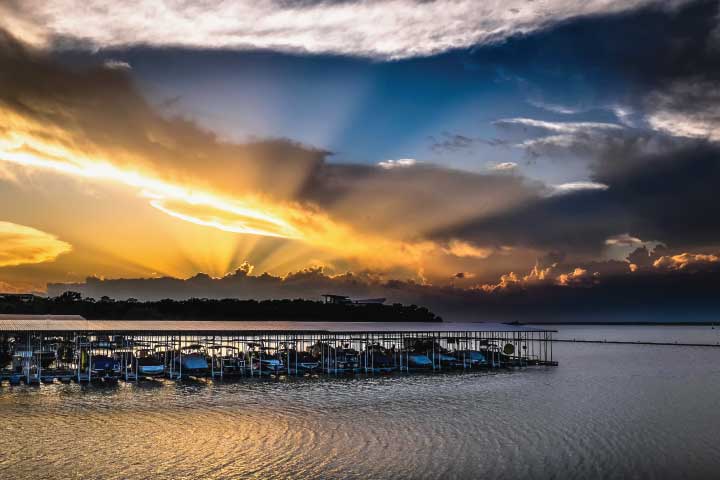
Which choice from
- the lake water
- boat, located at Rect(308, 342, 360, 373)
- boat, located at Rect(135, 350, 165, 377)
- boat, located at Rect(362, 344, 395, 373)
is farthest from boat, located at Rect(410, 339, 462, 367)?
boat, located at Rect(135, 350, 165, 377)

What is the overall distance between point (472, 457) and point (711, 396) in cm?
2995

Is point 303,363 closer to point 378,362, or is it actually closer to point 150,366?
point 378,362

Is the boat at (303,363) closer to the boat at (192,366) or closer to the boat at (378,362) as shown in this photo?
the boat at (378,362)

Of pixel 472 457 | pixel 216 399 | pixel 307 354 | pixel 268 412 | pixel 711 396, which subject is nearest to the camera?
pixel 472 457

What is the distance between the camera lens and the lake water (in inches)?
910

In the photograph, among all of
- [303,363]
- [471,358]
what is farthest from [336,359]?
[471,358]

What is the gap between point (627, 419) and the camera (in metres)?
35.2

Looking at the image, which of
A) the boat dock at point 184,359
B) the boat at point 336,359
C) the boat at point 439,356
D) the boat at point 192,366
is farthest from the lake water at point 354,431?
the boat at point 439,356

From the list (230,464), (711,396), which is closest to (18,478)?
(230,464)

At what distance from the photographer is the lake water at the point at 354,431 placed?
2312cm

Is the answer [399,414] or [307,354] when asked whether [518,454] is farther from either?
[307,354]

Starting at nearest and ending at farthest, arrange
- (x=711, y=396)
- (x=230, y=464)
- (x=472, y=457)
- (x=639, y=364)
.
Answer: (x=230, y=464) → (x=472, y=457) → (x=711, y=396) → (x=639, y=364)

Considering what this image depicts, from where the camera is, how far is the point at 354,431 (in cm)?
2958

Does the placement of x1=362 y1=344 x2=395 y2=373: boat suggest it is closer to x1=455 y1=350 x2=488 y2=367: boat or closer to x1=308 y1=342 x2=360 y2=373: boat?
x1=308 y1=342 x2=360 y2=373: boat
